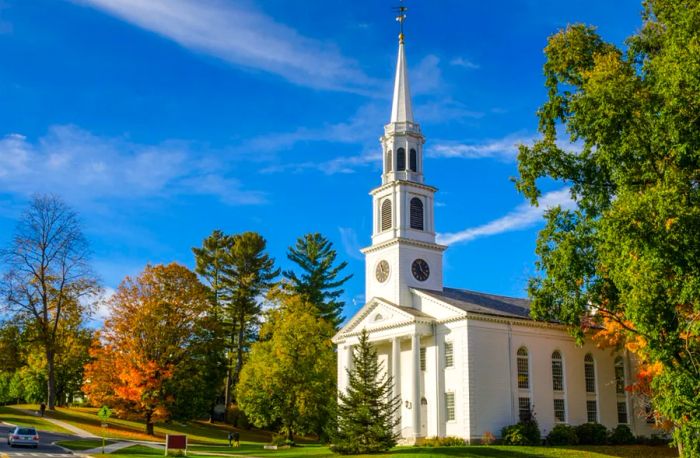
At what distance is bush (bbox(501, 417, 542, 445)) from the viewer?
41.1 metres

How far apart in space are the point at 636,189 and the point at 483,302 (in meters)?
24.0

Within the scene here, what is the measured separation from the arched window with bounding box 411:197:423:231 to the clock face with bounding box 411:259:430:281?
2582mm

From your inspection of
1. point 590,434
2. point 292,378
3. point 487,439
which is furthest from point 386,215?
point 590,434

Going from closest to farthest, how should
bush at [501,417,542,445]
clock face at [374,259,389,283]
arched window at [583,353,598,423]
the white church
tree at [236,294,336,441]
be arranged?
1. bush at [501,417,542,445]
2. the white church
3. arched window at [583,353,598,423]
4. clock face at [374,259,389,283]
5. tree at [236,294,336,441]

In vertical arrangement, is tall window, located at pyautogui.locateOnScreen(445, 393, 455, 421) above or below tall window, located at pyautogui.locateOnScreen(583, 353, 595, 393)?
below

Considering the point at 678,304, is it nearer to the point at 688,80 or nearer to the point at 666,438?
the point at 688,80

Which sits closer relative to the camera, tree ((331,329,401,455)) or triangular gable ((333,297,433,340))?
tree ((331,329,401,455))

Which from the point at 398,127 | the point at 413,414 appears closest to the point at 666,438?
the point at 413,414

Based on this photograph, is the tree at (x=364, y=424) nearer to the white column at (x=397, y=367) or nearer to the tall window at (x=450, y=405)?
the tall window at (x=450, y=405)

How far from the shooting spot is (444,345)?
4484 centimetres

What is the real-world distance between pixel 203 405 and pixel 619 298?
34.8m

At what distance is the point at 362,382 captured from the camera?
3506 cm

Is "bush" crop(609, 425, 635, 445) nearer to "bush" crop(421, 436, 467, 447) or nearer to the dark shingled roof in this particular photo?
the dark shingled roof

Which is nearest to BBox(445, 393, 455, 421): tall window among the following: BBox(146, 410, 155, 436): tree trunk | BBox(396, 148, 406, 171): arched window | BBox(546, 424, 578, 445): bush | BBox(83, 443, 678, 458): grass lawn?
BBox(546, 424, 578, 445): bush
